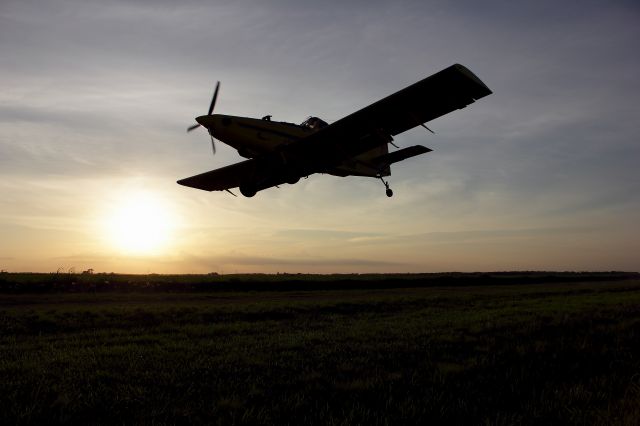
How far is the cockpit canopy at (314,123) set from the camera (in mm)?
18641

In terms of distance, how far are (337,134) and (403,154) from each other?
13.0ft

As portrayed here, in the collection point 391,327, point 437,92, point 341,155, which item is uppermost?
point 437,92

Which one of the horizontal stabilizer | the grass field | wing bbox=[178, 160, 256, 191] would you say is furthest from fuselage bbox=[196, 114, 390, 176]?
the grass field

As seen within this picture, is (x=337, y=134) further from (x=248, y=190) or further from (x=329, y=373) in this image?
(x=329, y=373)

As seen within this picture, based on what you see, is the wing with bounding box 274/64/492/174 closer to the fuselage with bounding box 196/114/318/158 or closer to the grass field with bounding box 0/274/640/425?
the fuselage with bounding box 196/114/318/158

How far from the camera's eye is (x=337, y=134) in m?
16.6

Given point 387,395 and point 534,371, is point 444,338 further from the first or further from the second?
point 387,395

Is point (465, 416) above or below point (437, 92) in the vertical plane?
below

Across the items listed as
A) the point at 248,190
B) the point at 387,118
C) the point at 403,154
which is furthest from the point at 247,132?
the point at 403,154

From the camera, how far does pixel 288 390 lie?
7.88m

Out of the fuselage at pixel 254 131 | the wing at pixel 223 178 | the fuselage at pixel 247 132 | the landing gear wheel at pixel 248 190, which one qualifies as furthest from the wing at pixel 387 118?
the wing at pixel 223 178

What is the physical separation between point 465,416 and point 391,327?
11292 millimetres

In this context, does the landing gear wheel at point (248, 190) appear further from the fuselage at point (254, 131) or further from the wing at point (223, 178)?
the wing at point (223, 178)

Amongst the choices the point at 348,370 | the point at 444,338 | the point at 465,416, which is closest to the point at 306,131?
the point at 444,338
